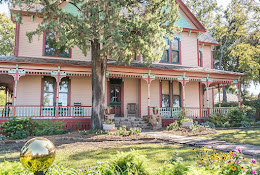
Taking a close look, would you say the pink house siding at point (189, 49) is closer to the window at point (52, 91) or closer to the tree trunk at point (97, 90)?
the tree trunk at point (97, 90)

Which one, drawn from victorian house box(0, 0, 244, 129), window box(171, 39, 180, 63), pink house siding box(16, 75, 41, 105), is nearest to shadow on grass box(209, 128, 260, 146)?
victorian house box(0, 0, 244, 129)

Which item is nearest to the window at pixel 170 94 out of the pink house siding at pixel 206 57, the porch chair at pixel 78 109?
the pink house siding at pixel 206 57

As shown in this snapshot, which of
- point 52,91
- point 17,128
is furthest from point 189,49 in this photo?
point 17,128

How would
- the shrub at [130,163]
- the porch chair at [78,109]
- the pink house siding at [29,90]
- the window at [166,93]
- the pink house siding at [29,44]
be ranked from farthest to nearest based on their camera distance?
the window at [166,93] → the pink house siding at [29,44] → the pink house siding at [29,90] → the porch chair at [78,109] → the shrub at [130,163]

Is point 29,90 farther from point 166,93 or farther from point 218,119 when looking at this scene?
point 218,119

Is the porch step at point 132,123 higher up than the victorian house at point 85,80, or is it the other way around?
the victorian house at point 85,80

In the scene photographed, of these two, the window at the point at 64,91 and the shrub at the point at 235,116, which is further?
the shrub at the point at 235,116

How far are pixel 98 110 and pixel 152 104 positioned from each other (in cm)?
601

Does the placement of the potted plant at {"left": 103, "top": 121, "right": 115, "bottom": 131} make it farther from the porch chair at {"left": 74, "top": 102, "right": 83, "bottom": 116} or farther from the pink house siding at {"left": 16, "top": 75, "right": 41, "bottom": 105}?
the pink house siding at {"left": 16, "top": 75, "right": 41, "bottom": 105}

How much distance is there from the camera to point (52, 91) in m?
13.9

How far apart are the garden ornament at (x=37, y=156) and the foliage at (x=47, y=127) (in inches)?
342

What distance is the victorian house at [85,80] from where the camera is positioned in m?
12.5

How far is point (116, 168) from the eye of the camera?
3436 mm

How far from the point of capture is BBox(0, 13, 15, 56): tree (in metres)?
28.2
